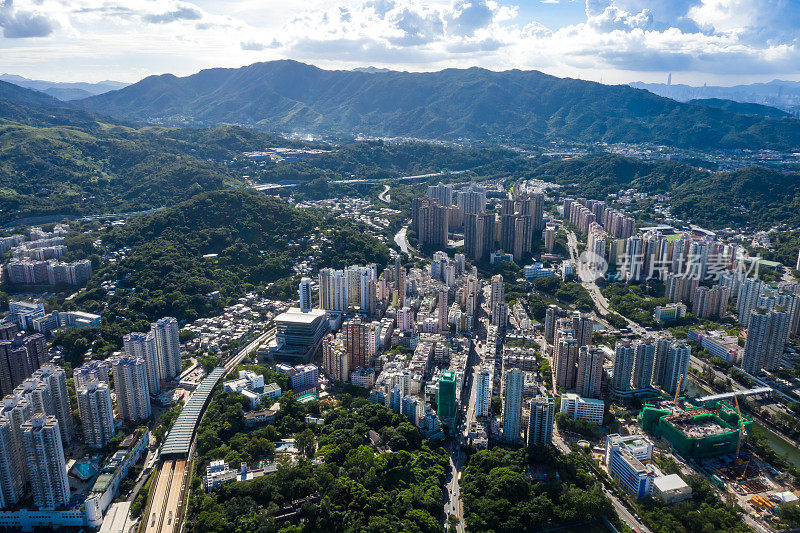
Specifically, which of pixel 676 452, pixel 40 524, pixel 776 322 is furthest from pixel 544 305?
pixel 40 524

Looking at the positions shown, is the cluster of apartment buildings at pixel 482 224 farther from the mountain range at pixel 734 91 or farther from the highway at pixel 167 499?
the mountain range at pixel 734 91

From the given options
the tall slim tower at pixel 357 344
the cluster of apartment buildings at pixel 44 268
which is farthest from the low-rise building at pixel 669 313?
the cluster of apartment buildings at pixel 44 268

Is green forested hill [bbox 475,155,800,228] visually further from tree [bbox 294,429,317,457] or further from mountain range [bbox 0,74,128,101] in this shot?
mountain range [bbox 0,74,128,101]

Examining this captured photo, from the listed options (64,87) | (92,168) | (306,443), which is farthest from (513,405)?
(64,87)

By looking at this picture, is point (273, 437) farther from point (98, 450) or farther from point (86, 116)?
point (86, 116)

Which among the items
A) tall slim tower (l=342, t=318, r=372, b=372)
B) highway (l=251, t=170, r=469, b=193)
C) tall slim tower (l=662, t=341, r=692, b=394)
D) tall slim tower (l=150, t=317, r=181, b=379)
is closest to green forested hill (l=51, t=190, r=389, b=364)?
tall slim tower (l=150, t=317, r=181, b=379)

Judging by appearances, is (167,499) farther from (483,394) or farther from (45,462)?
(483,394)
